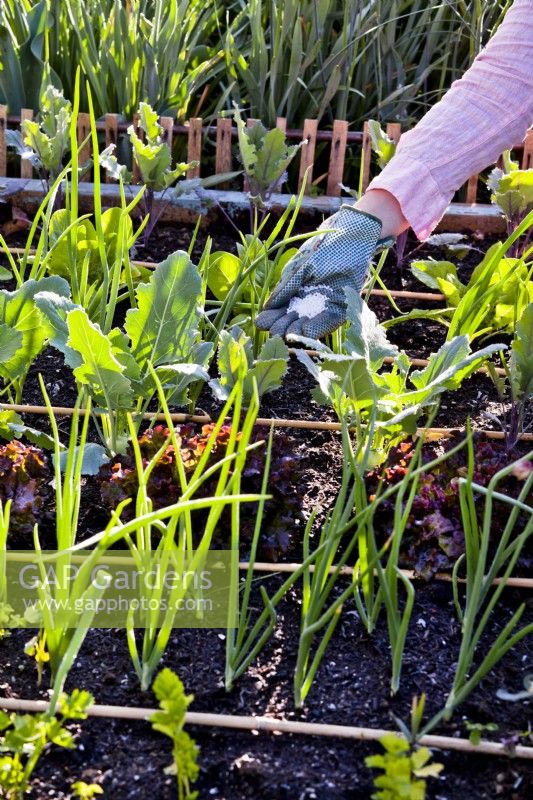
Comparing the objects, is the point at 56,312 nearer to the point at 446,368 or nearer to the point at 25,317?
the point at 25,317

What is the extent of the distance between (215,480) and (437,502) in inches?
14.7

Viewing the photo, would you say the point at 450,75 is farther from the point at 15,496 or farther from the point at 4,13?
the point at 15,496

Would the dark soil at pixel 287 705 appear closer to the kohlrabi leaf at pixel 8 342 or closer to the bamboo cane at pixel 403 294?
the kohlrabi leaf at pixel 8 342

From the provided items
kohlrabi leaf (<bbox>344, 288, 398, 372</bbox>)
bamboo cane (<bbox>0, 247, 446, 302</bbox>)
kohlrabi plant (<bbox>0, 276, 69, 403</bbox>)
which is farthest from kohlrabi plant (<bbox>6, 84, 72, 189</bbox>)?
kohlrabi leaf (<bbox>344, 288, 398, 372</bbox>)

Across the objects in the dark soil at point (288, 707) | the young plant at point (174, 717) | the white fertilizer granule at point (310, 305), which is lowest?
the dark soil at point (288, 707)

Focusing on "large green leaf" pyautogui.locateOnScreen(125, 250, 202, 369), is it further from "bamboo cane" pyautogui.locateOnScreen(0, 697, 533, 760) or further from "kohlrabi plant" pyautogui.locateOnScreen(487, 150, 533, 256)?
"kohlrabi plant" pyautogui.locateOnScreen(487, 150, 533, 256)

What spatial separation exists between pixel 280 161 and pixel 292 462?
0.97 meters

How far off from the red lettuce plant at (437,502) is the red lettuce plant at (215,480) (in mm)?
154

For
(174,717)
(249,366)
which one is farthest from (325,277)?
(174,717)

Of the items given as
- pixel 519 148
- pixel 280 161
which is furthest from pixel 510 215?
pixel 519 148

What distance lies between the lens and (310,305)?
192 centimetres

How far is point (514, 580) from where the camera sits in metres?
1.59

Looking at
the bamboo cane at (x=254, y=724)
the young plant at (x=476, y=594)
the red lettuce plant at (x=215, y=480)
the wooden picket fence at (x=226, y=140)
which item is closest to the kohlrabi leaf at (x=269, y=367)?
the red lettuce plant at (x=215, y=480)

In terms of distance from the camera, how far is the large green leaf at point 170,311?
184 cm
